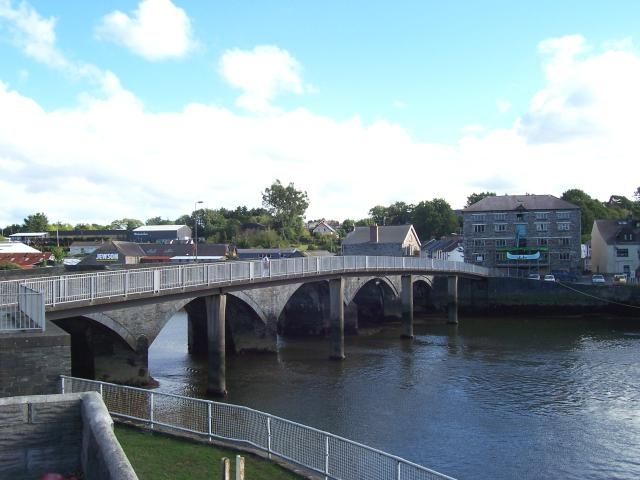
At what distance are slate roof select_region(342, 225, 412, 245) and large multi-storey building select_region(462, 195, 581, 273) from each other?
13.5 metres

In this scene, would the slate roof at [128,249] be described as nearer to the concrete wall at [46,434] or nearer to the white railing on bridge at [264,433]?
the white railing on bridge at [264,433]

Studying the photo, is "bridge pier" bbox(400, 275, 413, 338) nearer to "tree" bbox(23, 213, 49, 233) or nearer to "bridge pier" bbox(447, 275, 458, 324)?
"bridge pier" bbox(447, 275, 458, 324)

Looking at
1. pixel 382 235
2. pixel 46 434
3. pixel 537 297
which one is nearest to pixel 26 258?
pixel 382 235

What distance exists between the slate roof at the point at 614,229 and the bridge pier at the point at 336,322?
186 ft

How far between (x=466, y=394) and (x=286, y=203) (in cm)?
11607

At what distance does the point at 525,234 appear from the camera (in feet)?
288

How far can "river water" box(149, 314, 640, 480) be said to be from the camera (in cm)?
2309

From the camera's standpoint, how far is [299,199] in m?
146

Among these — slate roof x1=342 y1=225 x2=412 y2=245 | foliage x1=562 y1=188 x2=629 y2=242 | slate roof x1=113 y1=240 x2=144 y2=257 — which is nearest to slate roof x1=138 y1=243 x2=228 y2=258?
slate roof x1=113 y1=240 x2=144 y2=257

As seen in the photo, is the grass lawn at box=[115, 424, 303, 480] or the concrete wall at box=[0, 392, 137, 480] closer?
the concrete wall at box=[0, 392, 137, 480]

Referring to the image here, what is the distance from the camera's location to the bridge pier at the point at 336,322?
43.2m

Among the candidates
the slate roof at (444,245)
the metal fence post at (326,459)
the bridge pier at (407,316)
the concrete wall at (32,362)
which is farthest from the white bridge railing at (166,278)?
the slate roof at (444,245)

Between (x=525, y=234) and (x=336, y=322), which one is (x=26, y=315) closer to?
(x=336, y=322)

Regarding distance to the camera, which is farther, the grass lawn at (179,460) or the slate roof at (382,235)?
the slate roof at (382,235)
